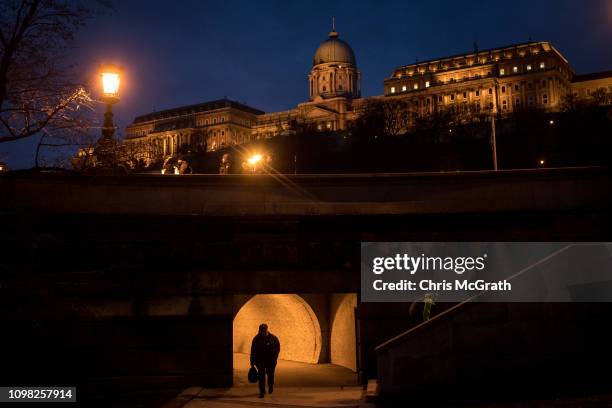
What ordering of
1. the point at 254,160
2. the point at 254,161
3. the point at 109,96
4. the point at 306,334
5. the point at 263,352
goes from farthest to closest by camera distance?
the point at 254,160
the point at 254,161
the point at 306,334
the point at 109,96
the point at 263,352

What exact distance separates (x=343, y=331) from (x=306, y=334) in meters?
2.31

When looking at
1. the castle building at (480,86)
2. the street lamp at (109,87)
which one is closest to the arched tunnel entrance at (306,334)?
the street lamp at (109,87)

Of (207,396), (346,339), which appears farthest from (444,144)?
(207,396)

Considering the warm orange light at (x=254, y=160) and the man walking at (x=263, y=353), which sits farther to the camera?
the warm orange light at (x=254, y=160)

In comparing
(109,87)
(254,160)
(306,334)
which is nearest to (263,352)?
(306,334)

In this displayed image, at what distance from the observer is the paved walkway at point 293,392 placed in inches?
563

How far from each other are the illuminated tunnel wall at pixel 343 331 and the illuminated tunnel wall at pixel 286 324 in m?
0.63

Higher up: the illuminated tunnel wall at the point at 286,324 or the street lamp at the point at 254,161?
the street lamp at the point at 254,161

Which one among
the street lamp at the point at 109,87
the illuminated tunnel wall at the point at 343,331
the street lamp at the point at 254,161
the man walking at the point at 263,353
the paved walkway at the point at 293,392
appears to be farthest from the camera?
the street lamp at the point at 254,161

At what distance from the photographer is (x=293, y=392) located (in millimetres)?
16328

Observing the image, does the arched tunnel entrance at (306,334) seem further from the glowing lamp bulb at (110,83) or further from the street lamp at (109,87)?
the glowing lamp bulb at (110,83)

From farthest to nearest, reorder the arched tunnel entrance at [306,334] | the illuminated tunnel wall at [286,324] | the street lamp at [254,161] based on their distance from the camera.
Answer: the street lamp at [254,161] → the illuminated tunnel wall at [286,324] → the arched tunnel entrance at [306,334]

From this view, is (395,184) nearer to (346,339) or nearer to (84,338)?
(346,339)

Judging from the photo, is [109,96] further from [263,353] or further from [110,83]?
[263,353]
